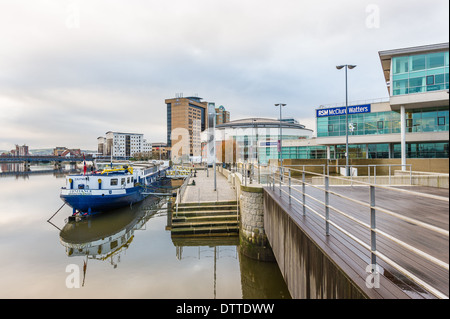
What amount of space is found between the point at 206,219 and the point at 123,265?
444cm

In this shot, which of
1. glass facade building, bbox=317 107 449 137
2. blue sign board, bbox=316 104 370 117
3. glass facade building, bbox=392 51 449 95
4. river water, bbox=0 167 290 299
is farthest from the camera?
blue sign board, bbox=316 104 370 117

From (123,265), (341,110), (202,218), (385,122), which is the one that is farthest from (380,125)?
(123,265)

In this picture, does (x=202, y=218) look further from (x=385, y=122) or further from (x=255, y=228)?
(x=385, y=122)

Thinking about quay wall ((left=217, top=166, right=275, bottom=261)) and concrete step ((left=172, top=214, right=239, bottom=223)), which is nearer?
quay wall ((left=217, top=166, right=275, bottom=261))

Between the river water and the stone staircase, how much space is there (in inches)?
20.9

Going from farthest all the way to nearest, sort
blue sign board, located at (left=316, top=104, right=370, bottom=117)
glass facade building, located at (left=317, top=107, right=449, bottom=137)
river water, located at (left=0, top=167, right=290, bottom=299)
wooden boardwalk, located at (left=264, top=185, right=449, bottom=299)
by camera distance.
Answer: blue sign board, located at (left=316, top=104, right=370, bottom=117), glass facade building, located at (left=317, top=107, right=449, bottom=137), river water, located at (left=0, top=167, right=290, bottom=299), wooden boardwalk, located at (left=264, top=185, right=449, bottom=299)

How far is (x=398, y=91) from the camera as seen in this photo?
71.6 feet

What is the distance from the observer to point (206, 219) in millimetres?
12961

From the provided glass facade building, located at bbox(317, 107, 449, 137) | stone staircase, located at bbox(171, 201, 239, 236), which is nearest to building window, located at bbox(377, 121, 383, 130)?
glass facade building, located at bbox(317, 107, 449, 137)

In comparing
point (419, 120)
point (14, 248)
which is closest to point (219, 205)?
point (14, 248)

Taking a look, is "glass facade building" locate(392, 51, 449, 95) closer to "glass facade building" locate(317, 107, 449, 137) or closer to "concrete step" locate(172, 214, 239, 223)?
"glass facade building" locate(317, 107, 449, 137)

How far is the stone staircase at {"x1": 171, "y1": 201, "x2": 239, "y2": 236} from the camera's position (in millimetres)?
12492

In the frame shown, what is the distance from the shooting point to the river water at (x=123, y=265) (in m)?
8.17

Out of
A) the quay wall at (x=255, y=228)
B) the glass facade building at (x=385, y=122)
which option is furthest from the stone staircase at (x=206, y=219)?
the glass facade building at (x=385, y=122)
